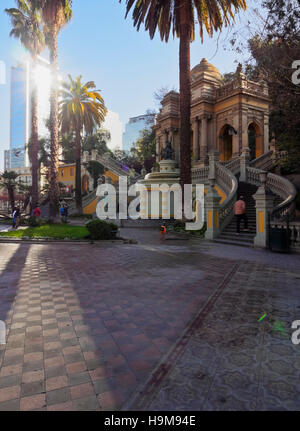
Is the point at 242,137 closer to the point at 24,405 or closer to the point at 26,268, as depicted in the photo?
the point at 26,268

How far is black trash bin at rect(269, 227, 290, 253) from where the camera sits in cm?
1005

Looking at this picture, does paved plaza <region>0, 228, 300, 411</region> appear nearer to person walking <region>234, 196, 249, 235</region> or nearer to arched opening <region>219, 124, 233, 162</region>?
person walking <region>234, 196, 249, 235</region>

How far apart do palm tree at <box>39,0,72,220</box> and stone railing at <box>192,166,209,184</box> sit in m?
10.5

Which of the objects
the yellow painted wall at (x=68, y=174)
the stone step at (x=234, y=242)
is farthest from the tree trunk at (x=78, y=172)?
the yellow painted wall at (x=68, y=174)

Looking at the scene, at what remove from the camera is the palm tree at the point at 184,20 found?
1576 cm

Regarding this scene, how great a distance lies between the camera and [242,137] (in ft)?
89.2

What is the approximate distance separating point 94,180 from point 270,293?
122 ft

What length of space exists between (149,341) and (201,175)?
19342 millimetres

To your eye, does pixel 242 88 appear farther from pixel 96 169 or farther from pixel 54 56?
pixel 96 169

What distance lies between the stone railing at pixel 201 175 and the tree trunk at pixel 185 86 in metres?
5.37

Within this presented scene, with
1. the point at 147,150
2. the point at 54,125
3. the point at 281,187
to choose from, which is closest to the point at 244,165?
the point at 281,187

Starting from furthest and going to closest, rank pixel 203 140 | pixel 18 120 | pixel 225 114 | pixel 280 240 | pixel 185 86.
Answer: pixel 18 120 → pixel 203 140 → pixel 225 114 → pixel 185 86 → pixel 280 240

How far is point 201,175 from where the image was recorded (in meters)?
21.7

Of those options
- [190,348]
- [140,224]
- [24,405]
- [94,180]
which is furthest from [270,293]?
[94,180]
